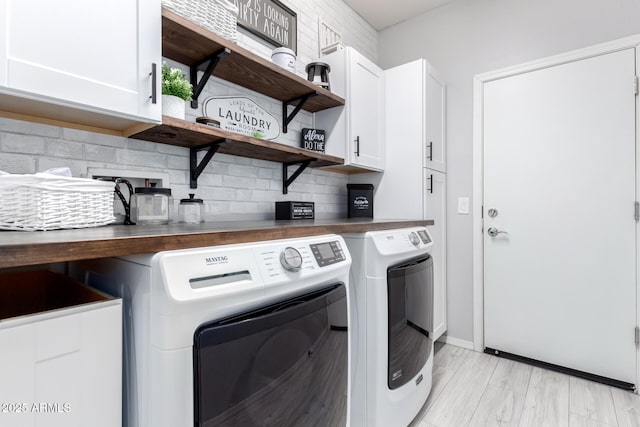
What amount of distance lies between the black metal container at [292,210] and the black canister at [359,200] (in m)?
0.60

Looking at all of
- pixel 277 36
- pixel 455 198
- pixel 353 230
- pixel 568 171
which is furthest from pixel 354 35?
pixel 353 230

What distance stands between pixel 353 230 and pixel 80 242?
963 mm

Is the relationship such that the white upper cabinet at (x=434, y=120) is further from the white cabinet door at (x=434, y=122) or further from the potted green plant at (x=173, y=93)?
the potted green plant at (x=173, y=93)

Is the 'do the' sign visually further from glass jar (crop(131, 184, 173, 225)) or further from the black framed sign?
glass jar (crop(131, 184, 173, 225))

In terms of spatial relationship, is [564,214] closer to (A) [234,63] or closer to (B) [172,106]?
(A) [234,63]

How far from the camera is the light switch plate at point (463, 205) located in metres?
2.58

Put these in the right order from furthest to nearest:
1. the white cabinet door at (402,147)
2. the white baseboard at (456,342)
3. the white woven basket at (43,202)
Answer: the white baseboard at (456,342), the white cabinet door at (402,147), the white woven basket at (43,202)

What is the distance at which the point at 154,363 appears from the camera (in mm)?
676

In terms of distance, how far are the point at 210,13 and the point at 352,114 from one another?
1.10 meters

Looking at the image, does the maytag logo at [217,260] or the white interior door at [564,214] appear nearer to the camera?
the maytag logo at [217,260]

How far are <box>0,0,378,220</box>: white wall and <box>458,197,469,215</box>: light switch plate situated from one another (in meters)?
0.95

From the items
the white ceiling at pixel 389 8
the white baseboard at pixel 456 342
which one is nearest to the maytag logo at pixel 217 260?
the white baseboard at pixel 456 342

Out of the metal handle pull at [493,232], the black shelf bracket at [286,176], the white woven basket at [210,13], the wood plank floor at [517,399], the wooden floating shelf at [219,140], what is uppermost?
the white woven basket at [210,13]

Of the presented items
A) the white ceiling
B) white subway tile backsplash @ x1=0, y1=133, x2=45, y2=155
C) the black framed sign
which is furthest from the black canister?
white subway tile backsplash @ x1=0, y1=133, x2=45, y2=155
